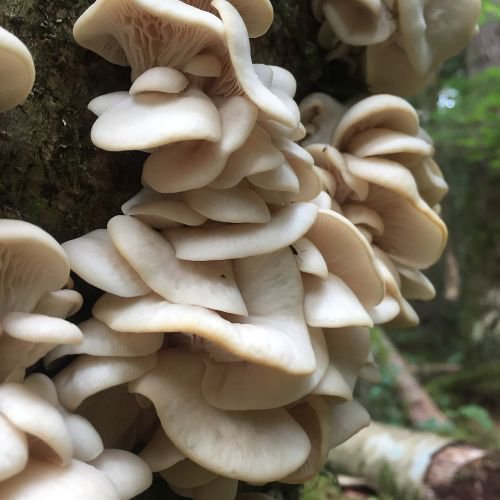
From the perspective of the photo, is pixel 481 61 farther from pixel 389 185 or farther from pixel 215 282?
pixel 215 282

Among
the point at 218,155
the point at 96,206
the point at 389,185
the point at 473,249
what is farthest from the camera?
the point at 473,249

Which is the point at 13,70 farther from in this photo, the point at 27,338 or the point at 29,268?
the point at 27,338

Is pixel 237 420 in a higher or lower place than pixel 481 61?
higher

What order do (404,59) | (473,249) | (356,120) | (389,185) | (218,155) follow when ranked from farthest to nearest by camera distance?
(473,249), (404,59), (356,120), (389,185), (218,155)

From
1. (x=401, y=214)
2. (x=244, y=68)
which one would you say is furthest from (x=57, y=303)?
(x=401, y=214)

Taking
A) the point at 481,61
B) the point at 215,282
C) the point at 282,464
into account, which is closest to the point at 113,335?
the point at 215,282

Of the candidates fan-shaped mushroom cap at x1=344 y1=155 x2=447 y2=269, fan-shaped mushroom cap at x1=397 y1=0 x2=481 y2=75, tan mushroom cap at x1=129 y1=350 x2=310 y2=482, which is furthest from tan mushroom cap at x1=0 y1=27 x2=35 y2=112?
fan-shaped mushroom cap at x1=397 y1=0 x2=481 y2=75
